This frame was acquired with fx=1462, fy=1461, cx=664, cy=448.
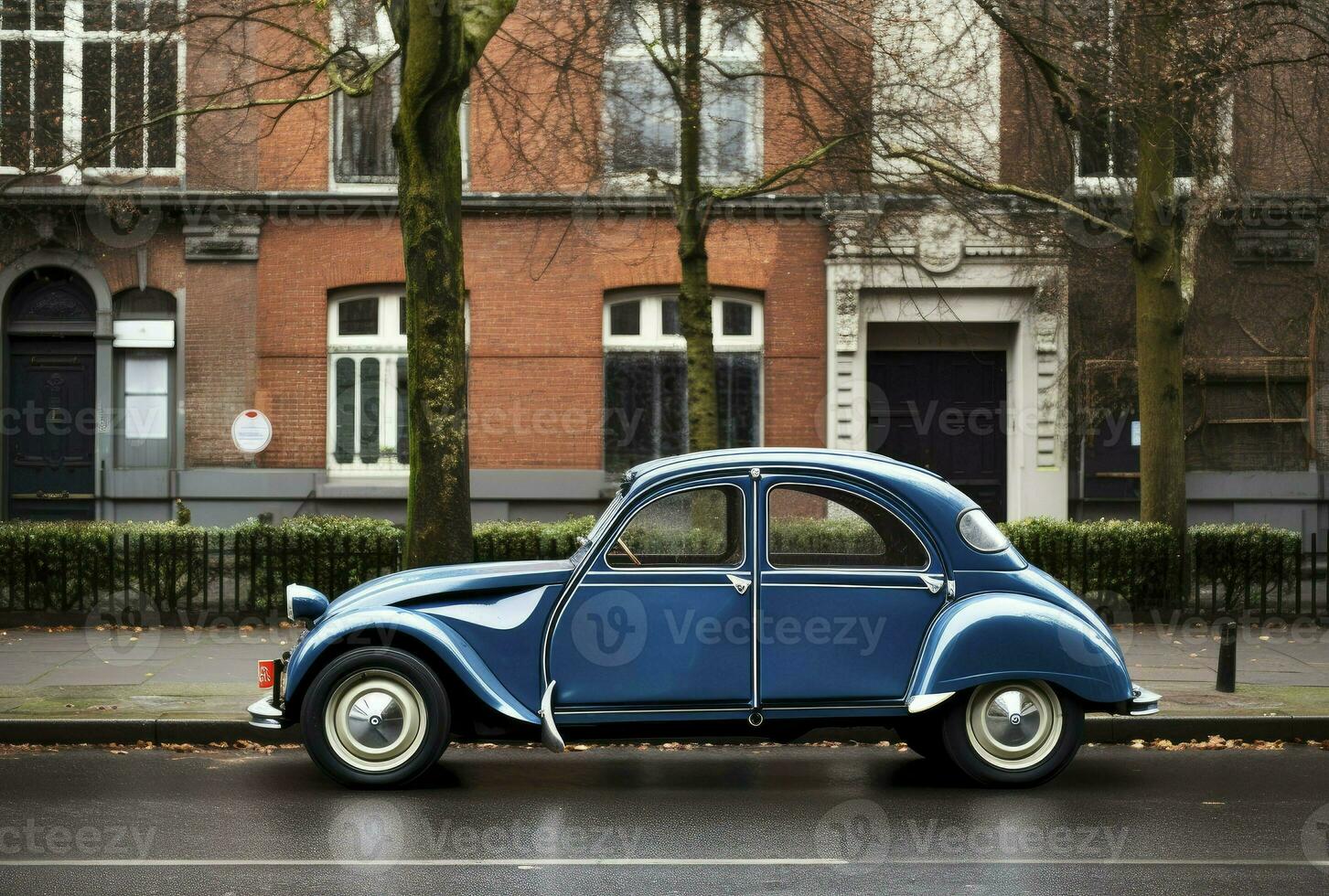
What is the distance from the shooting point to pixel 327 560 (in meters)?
14.6

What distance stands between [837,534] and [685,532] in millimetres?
837

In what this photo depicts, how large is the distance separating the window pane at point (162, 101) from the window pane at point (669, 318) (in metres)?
6.86

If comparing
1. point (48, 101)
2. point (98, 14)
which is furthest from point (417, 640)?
point (48, 101)

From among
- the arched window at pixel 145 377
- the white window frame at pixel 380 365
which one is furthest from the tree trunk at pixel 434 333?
the arched window at pixel 145 377

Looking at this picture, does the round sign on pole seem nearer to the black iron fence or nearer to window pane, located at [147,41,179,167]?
window pane, located at [147,41,179,167]

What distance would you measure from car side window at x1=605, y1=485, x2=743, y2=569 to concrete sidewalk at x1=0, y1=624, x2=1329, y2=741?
10.7ft

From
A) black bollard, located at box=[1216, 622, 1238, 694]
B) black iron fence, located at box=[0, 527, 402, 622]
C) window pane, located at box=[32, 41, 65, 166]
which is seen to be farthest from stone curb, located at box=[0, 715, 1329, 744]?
window pane, located at box=[32, 41, 65, 166]

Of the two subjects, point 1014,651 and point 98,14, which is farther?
point 98,14

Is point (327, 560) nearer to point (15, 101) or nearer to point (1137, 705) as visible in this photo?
point (15, 101)

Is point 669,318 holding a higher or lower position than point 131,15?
lower

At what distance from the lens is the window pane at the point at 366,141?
20.1 meters

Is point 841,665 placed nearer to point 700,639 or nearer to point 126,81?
point 700,639
